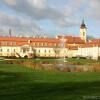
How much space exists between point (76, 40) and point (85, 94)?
437ft

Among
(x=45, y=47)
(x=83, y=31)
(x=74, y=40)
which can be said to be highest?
(x=83, y=31)

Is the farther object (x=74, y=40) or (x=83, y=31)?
(x=83, y=31)

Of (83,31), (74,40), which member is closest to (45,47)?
(74,40)

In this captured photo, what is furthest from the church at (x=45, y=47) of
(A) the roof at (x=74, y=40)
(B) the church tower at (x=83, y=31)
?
(B) the church tower at (x=83, y=31)

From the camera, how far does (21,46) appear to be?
130000mm

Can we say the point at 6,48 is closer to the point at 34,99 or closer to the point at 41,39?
the point at 41,39

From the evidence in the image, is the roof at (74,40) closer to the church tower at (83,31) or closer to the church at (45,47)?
the church at (45,47)

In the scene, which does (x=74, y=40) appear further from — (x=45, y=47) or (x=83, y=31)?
(x=45, y=47)

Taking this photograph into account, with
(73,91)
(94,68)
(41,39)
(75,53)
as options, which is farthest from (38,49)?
(73,91)

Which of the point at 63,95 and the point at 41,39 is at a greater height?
the point at 41,39

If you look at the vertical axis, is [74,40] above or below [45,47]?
above

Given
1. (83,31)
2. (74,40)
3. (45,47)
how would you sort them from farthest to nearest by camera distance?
(83,31), (74,40), (45,47)

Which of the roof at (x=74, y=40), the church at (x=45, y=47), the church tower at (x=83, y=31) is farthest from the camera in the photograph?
the church tower at (x=83, y=31)

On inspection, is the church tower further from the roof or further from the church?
the church
